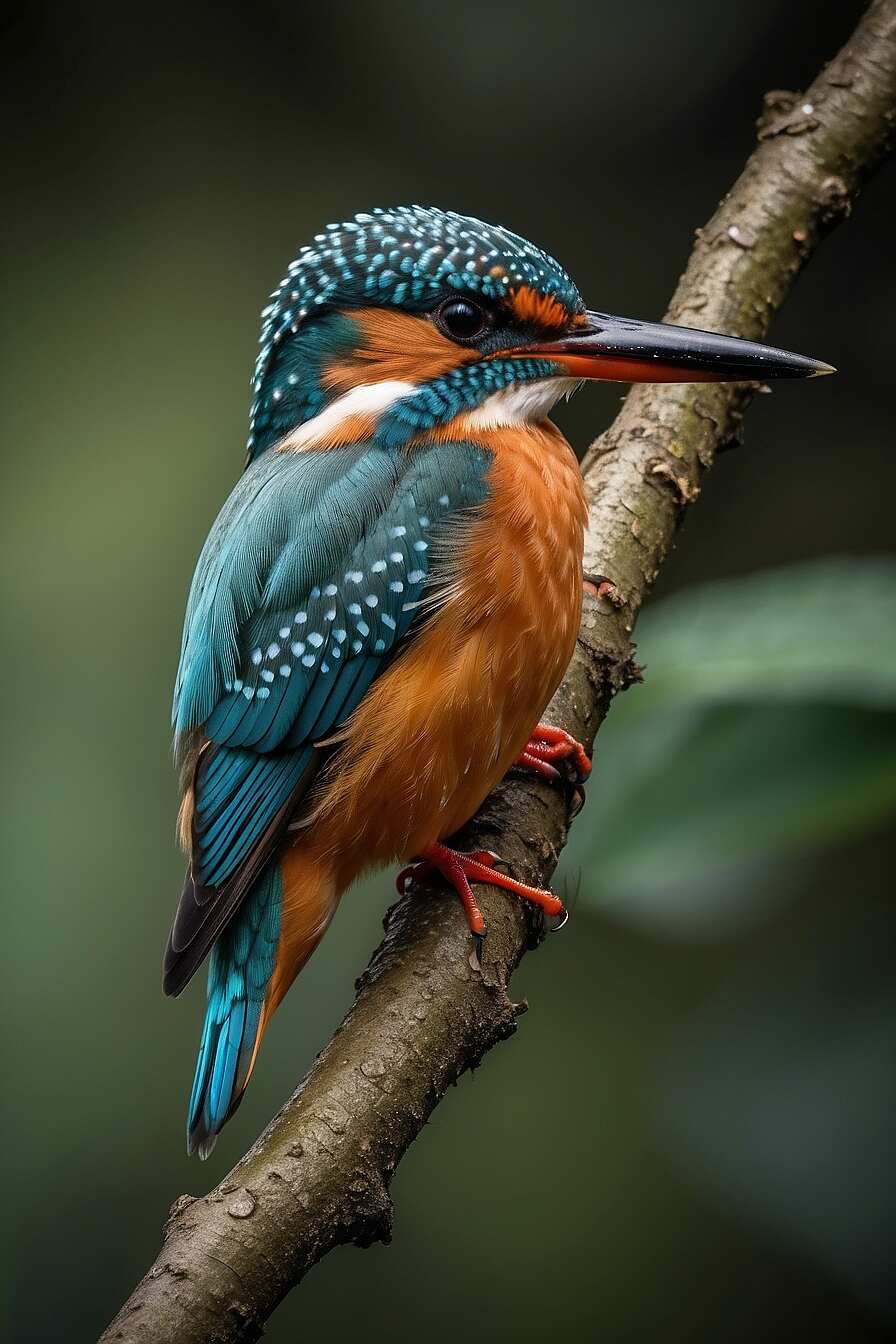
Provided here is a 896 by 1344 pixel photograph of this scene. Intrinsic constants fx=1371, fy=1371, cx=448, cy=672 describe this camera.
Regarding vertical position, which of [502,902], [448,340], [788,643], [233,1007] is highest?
[448,340]

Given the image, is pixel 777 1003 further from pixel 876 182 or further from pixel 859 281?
pixel 876 182

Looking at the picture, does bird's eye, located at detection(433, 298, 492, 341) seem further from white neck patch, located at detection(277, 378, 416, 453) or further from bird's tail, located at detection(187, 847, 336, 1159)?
bird's tail, located at detection(187, 847, 336, 1159)

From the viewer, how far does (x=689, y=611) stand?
2443 millimetres

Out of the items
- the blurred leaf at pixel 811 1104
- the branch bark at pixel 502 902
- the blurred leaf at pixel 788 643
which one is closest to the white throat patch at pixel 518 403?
the branch bark at pixel 502 902

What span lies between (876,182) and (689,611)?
2.11 meters

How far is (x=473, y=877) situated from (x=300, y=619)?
0.46 meters

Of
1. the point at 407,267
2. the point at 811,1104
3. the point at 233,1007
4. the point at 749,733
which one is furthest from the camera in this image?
the point at 811,1104

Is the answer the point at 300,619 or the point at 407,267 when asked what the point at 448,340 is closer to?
the point at 407,267

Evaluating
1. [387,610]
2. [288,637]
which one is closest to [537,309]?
[387,610]

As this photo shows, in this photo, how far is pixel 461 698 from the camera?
202 cm

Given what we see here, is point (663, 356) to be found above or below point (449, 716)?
above

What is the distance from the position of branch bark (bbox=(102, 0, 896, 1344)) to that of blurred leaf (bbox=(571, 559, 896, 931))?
0.14 m

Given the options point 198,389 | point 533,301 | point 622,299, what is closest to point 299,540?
point 533,301

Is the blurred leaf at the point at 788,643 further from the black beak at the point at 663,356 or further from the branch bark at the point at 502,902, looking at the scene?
the black beak at the point at 663,356
